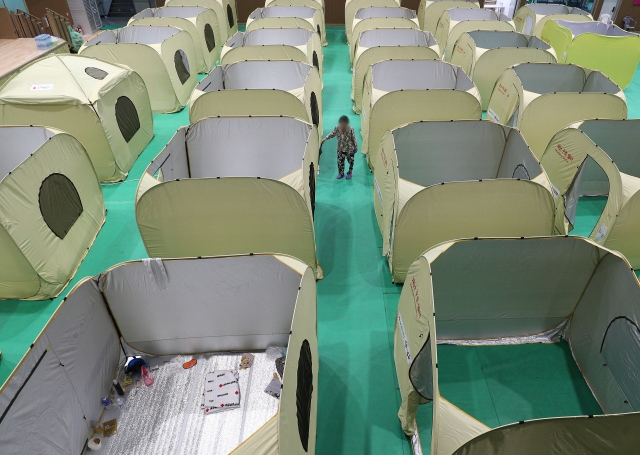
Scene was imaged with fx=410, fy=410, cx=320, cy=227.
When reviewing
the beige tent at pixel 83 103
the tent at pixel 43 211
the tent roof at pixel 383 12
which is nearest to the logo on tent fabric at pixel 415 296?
the tent at pixel 43 211

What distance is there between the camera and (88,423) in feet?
8.53

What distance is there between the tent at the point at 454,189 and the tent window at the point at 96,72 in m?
3.67

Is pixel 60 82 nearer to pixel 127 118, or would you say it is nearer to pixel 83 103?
pixel 83 103

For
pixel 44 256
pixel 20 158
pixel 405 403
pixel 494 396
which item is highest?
pixel 20 158

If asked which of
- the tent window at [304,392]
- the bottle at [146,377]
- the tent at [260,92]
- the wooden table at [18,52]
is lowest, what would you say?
the bottle at [146,377]

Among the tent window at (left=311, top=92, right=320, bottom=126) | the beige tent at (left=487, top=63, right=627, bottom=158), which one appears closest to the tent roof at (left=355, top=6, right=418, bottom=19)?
the beige tent at (left=487, top=63, right=627, bottom=158)

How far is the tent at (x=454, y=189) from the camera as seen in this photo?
3127mm

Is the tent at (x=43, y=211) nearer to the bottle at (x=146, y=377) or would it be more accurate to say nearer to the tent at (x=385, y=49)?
the bottle at (x=146, y=377)

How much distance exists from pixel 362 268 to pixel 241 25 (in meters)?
10.9

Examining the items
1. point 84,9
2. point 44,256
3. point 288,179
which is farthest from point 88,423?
point 84,9

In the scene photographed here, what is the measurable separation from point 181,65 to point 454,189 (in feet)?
19.5

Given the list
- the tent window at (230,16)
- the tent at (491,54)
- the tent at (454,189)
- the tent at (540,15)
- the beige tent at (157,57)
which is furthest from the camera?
the tent window at (230,16)

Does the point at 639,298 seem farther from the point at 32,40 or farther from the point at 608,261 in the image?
the point at 32,40

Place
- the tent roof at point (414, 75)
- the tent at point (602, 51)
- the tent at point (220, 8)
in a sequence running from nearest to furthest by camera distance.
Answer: the tent roof at point (414, 75)
the tent at point (602, 51)
the tent at point (220, 8)
